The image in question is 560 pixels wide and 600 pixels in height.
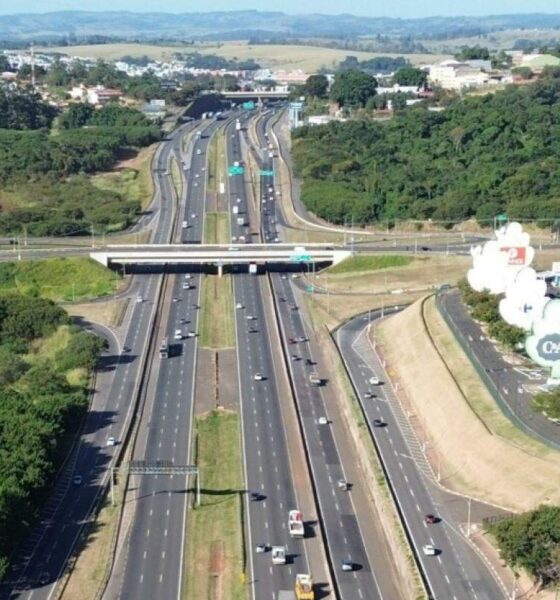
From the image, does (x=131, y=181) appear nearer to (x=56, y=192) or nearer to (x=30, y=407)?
(x=56, y=192)

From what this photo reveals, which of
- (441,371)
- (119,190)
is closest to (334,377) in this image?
(441,371)

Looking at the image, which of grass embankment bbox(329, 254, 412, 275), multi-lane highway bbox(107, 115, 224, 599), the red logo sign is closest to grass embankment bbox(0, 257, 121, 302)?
multi-lane highway bbox(107, 115, 224, 599)

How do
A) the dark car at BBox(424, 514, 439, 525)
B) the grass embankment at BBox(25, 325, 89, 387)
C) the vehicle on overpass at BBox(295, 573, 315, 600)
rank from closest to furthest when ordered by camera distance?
the vehicle on overpass at BBox(295, 573, 315, 600), the dark car at BBox(424, 514, 439, 525), the grass embankment at BBox(25, 325, 89, 387)

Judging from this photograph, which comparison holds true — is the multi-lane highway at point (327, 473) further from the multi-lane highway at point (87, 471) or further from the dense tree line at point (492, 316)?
the dense tree line at point (492, 316)

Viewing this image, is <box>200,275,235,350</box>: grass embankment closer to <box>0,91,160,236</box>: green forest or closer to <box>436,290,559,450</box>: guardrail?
<box>436,290,559,450</box>: guardrail

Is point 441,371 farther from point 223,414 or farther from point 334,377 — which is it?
point 223,414
